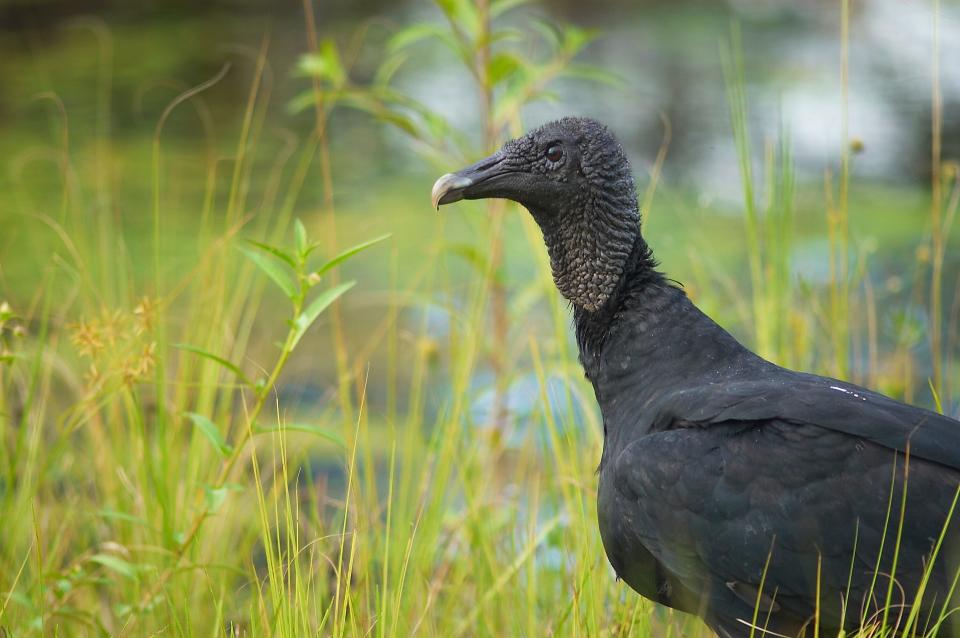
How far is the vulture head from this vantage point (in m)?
2.89

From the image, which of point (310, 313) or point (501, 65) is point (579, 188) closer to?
point (310, 313)

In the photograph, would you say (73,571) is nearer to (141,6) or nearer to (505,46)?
(505,46)

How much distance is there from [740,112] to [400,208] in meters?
3.52

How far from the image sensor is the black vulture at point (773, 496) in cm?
237

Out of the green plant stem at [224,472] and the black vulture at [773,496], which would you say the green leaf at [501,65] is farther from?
the green plant stem at [224,472]

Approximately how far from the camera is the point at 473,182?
286cm

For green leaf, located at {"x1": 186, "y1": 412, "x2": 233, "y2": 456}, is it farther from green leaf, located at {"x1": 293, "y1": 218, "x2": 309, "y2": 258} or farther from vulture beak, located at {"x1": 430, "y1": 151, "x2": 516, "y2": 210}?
vulture beak, located at {"x1": 430, "y1": 151, "x2": 516, "y2": 210}

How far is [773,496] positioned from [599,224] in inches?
32.6

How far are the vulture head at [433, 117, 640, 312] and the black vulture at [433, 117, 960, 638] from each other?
0.15m

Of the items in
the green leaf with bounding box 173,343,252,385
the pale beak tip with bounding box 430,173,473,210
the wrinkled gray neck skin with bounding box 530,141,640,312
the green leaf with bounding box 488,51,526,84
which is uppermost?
the green leaf with bounding box 488,51,526,84

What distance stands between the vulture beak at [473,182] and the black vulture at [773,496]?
0.08 ft

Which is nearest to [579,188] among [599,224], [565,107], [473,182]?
[599,224]

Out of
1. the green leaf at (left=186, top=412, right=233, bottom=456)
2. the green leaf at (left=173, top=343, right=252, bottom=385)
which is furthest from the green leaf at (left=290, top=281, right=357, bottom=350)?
the green leaf at (left=186, top=412, right=233, bottom=456)

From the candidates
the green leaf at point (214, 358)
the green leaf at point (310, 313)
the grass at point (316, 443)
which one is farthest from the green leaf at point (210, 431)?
the green leaf at point (310, 313)
